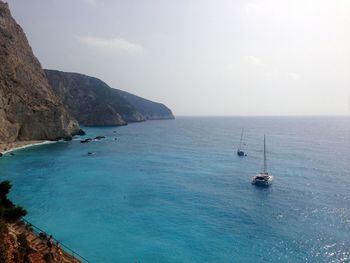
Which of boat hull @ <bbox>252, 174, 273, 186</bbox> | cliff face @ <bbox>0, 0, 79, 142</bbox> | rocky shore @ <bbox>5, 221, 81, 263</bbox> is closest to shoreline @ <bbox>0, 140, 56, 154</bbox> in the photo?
cliff face @ <bbox>0, 0, 79, 142</bbox>

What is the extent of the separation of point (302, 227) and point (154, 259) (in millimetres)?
20781

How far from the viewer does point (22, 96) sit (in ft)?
370

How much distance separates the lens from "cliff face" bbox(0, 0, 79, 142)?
105 m

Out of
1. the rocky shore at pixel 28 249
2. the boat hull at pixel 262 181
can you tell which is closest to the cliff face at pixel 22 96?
the boat hull at pixel 262 181

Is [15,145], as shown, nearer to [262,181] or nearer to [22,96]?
[22,96]

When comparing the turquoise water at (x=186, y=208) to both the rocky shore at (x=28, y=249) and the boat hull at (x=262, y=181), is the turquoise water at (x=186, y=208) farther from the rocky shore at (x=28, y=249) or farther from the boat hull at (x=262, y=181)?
the rocky shore at (x=28, y=249)

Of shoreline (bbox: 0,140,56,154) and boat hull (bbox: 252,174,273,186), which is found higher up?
shoreline (bbox: 0,140,56,154)

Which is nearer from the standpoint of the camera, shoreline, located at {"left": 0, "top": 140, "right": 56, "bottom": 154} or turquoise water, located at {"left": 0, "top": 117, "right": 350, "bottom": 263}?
turquoise water, located at {"left": 0, "top": 117, "right": 350, "bottom": 263}

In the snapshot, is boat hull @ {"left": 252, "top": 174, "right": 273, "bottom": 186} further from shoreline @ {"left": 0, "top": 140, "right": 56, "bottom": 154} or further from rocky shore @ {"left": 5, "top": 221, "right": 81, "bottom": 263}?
shoreline @ {"left": 0, "top": 140, "right": 56, "bottom": 154}

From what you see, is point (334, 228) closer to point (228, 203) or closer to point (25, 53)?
point (228, 203)

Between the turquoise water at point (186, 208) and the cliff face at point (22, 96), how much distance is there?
21.3m

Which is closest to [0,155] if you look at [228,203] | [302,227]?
[228,203]

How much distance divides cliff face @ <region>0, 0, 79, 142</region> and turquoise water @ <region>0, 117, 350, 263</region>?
2131 centimetres

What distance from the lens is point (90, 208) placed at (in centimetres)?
4875
